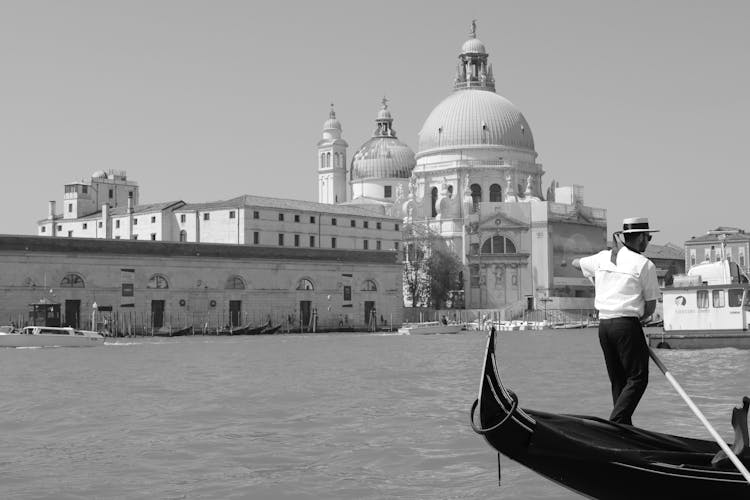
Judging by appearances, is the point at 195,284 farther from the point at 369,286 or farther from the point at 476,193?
the point at 476,193

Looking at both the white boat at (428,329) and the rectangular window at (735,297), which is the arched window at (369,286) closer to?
the white boat at (428,329)

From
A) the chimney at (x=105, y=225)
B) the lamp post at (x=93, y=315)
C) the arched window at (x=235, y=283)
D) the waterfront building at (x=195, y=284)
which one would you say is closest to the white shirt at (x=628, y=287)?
the waterfront building at (x=195, y=284)

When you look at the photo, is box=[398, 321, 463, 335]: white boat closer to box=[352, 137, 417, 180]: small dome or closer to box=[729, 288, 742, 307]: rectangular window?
box=[729, 288, 742, 307]: rectangular window

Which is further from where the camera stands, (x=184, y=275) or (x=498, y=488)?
(x=184, y=275)

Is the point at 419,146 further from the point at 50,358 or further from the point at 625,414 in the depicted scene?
the point at 625,414

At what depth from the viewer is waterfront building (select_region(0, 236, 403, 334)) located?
2072 inches

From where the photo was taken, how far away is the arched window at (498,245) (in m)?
83.6

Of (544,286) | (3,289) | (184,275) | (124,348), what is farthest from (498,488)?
(544,286)

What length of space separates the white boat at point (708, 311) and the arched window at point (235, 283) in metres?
28.9

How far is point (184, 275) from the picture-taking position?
190 ft

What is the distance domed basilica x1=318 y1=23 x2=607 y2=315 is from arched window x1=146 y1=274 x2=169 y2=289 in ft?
92.3

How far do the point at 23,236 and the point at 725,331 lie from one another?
32764 millimetres

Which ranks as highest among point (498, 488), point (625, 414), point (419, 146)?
point (419, 146)

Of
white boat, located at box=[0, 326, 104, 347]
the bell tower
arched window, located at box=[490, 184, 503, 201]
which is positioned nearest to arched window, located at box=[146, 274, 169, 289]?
white boat, located at box=[0, 326, 104, 347]
